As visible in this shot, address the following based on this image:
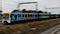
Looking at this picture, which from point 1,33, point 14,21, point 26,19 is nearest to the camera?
point 1,33

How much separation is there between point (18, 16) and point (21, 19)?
756 mm

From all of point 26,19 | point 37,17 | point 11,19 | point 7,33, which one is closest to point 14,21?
point 11,19

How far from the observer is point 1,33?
14922 mm

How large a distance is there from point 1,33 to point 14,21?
16.8 meters

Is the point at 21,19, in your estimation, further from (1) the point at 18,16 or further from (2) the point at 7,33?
(2) the point at 7,33

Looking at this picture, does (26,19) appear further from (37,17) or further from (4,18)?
(37,17)

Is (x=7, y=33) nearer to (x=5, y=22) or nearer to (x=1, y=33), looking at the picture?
(x=1, y=33)

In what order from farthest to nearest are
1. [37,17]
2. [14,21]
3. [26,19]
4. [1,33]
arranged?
[37,17]
[26,19]
[14,21]
[1,33]

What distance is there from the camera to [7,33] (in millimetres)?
15562

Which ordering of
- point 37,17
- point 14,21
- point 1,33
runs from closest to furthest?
point 1,33
point 14,21
point 37,17

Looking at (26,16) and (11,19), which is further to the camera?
(26,16)

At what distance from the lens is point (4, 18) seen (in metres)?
32.5

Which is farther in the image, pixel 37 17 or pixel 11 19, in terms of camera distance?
pixel 37 17

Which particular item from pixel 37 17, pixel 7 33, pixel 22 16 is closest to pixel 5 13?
pixel 22 16
